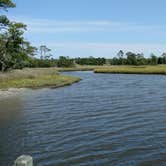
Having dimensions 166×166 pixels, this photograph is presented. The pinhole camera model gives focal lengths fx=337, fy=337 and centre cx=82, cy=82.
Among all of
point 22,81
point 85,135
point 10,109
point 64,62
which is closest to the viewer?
point 85,135

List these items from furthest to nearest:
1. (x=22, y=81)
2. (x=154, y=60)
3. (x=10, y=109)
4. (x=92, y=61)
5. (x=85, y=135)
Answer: (x=92, y=61), (x=154, y=60), (x=22, y=81), (x=10, y=109), (x=85, y=135)

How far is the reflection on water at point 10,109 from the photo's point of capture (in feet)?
67.6

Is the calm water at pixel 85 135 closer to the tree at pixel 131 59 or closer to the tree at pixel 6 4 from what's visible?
the tree at pixel 6 4

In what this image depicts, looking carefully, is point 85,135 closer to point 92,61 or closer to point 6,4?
point 6,4

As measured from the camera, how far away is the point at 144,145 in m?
13.6

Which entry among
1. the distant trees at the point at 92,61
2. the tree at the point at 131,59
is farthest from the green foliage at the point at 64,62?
the tree at the point at 131,59

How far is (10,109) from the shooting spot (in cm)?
2428

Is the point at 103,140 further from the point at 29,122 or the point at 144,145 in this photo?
the point at 29,122

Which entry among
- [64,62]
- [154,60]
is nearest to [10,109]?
[64,62]

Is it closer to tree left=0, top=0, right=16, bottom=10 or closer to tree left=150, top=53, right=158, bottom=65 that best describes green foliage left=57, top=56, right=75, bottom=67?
tree left=150, top=53, right=158, bottom=65

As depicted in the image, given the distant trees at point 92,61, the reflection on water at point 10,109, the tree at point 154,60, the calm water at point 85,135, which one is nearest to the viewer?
the calm water at point 85,135

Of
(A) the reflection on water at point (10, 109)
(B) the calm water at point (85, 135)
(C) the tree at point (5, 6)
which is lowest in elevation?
(A) the reflection on water at point (10, 109)

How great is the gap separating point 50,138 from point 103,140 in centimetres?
238

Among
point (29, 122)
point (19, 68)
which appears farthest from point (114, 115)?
point (19, 68)
